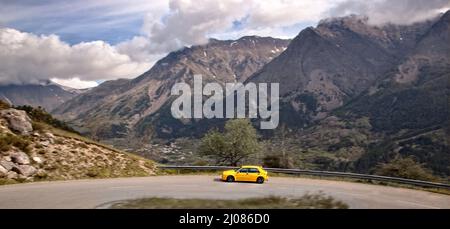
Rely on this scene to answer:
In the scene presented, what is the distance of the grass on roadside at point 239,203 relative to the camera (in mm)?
24328

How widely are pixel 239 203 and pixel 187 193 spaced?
6.34 m

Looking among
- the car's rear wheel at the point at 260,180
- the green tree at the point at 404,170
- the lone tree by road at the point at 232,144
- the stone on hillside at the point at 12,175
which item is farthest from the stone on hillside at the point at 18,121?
the green tree at the point at 404,170

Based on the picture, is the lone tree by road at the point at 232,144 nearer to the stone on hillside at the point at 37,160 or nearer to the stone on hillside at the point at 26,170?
the stone on hillside at the point at 37,160

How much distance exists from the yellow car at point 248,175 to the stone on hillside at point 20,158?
19.6 meters

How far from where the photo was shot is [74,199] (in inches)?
1102

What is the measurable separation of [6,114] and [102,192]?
85.8ft

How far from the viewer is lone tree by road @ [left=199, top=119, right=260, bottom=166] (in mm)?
70438

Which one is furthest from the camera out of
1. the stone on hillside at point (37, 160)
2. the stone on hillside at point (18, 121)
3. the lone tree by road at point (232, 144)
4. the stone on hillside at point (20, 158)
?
the lone tree by road at point (232, 144)

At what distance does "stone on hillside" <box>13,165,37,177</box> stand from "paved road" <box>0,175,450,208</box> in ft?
11.0

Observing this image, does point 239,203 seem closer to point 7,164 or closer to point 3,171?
point 3,171
